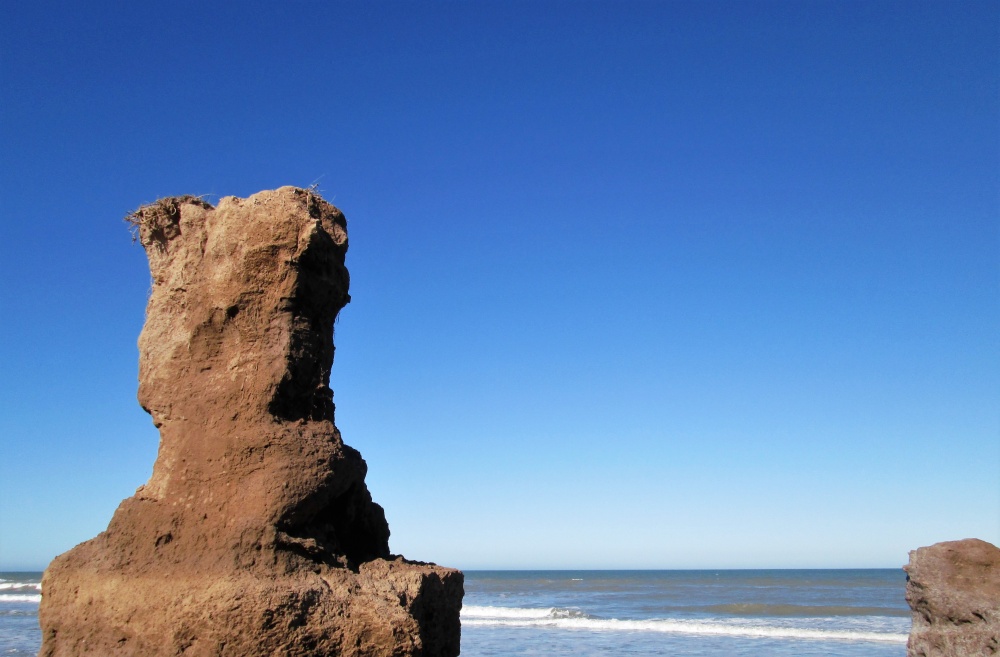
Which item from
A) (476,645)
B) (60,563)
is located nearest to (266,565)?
(60,563)

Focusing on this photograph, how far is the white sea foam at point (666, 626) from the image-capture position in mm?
22227

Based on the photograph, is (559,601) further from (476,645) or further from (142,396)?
(142,396)

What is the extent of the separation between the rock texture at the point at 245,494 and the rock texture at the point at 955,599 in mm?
6971

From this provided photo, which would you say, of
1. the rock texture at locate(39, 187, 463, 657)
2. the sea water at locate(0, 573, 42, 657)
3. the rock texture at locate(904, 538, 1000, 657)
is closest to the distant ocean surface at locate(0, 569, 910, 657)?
the sea water at locate(0, 573, 42, 657)

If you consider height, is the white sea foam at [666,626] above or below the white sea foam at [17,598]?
above

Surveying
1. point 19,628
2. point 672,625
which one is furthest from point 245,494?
point 672,625

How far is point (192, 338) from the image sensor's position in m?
5.35

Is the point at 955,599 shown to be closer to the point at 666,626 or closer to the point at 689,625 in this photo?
the point at 666,626

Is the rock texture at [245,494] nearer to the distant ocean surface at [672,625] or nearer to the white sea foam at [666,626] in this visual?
the distant ocean surface at [672,625]

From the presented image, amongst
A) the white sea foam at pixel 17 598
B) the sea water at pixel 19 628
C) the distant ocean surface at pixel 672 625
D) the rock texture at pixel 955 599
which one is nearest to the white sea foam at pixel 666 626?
the distant ocean surface at pixel 672 625

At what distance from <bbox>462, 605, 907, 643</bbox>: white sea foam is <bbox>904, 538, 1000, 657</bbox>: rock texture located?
12784mm

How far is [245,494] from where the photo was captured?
4809 mm

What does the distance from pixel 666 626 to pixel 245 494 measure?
73.8ft

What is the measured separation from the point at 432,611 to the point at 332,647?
0.77 metres
